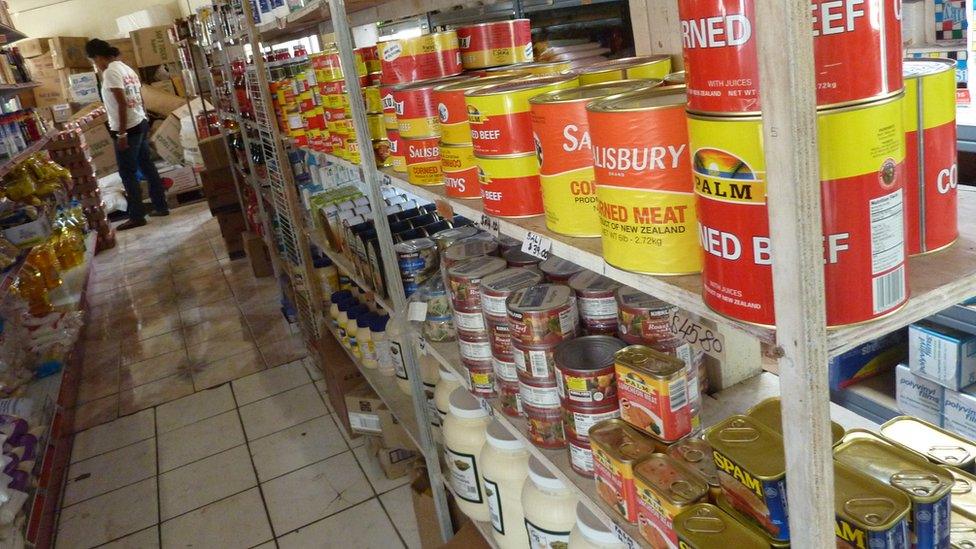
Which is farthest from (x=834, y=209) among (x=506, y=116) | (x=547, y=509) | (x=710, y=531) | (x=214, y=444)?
(x=214, y=444)

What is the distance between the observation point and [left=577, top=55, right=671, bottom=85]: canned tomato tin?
1179 mm

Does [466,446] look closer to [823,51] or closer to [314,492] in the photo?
[314,492]

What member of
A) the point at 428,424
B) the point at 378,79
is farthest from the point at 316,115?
the point at 428,424

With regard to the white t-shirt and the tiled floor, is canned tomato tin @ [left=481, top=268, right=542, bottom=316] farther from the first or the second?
the white t-shirt

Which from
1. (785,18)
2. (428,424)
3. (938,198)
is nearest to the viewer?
(785,18)

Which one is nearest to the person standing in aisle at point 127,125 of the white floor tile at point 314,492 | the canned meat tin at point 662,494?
the white floor tile at point 314,492

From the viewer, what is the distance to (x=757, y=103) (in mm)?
635

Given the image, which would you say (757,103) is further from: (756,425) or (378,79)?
(378,79)

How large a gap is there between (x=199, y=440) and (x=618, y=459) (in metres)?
2.94

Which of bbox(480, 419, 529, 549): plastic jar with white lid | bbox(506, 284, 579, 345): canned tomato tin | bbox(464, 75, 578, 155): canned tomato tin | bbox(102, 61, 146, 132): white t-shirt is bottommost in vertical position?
bbox(480, 419, 529, 549): plastic jar with white lid

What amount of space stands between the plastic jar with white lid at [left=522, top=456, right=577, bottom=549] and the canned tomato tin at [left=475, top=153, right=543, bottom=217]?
599mm

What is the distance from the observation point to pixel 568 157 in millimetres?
1008

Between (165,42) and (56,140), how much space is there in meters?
3.77

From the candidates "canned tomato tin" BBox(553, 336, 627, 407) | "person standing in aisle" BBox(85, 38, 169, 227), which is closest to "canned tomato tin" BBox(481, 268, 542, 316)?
"canned tomato tin" BBox(553, 336, 627, 407)
